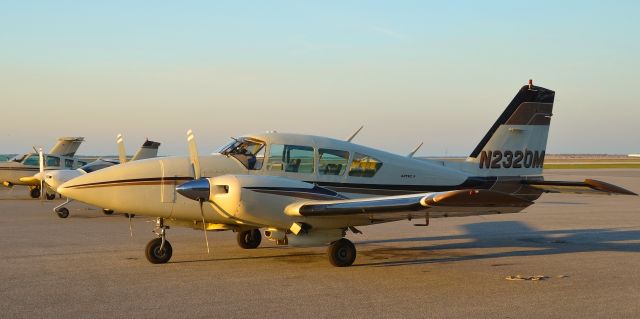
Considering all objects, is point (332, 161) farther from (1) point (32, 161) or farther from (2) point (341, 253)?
(1) point (32, 161)

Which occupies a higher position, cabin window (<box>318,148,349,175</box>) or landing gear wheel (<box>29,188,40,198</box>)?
cabin window (<box>318,148,349,175</box>)

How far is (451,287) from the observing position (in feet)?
30.3

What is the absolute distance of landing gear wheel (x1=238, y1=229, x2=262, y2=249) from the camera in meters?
13.4

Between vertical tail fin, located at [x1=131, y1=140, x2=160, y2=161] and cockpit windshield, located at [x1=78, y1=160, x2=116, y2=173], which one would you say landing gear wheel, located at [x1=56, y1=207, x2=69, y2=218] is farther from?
vertical tail fin, located at [x1=131, y1=140, x2=160, y2=161]

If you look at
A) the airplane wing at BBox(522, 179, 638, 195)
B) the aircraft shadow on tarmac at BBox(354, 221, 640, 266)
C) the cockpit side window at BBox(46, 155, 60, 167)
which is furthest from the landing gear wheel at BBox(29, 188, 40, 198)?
the airplane wing at BBox(522, 179, 638, 195)

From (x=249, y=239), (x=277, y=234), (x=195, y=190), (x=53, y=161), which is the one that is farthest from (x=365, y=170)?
(x=53, y=161)

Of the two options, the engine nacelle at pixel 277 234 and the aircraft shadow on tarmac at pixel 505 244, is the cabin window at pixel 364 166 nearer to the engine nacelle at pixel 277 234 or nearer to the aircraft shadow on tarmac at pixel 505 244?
the aircraft shadow on tarmac at pixel 505 244

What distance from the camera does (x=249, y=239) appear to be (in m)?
13.5

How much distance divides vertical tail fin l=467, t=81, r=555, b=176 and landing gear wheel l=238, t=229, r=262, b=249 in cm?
454

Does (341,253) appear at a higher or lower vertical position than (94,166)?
higher

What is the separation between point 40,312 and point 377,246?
7550mm

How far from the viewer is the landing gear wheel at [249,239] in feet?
44.1

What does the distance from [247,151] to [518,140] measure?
558 cm

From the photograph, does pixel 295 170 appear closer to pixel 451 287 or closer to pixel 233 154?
pixel 233 154
